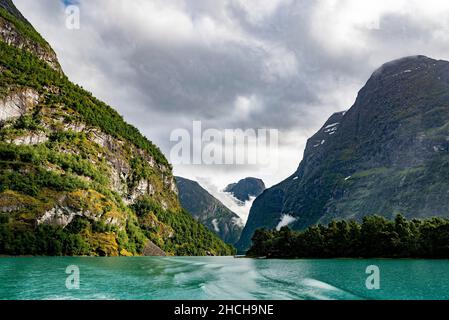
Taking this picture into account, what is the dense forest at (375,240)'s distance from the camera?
138000 millimetres

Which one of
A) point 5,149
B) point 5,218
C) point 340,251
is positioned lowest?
point 340,251

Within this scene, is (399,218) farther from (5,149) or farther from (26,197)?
(5,149)

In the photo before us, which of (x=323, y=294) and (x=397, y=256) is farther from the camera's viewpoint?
(x=397, y=256)

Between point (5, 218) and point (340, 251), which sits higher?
point (5, 218)

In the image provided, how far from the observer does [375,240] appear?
15225 centimetres

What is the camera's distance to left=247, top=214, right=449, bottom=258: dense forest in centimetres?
13800
